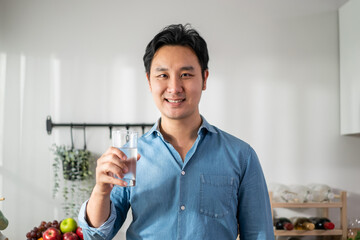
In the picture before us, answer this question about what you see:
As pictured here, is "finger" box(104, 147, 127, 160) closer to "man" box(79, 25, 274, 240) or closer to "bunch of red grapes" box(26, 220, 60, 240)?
"man" box(79, 25, 274, 240)

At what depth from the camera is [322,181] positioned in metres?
2.84

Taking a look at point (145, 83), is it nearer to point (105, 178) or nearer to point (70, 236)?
point (70, 236)

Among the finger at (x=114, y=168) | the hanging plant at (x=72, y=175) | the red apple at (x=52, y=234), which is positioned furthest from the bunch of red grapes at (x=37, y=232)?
the finger at (x=114, y=168)

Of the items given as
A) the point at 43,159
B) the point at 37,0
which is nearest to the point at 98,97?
the point at 43,159

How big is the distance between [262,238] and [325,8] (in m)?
2.31

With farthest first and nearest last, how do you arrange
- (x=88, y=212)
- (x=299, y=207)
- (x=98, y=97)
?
(x=98, y=97) → (x=299, y=207) → (x=88, y=212)

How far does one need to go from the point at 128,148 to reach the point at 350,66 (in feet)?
7.37

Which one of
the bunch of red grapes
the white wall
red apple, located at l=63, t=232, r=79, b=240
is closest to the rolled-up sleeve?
red apple, located at l=63, t=232, r=79, b=240

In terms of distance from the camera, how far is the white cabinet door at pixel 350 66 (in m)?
2.66

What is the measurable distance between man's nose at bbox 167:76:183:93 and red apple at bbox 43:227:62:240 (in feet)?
4.74

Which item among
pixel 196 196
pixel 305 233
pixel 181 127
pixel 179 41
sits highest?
pixel 179 41

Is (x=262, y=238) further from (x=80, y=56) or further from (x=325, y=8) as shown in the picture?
(x=325, y=8)

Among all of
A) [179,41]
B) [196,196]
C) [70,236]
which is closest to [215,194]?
[196,196]

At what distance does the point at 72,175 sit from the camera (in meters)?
2.59
